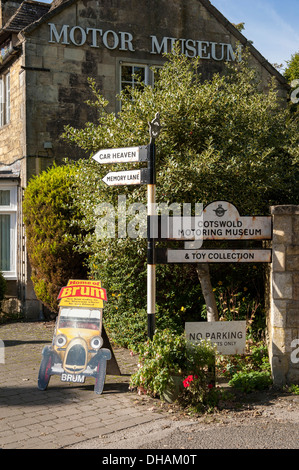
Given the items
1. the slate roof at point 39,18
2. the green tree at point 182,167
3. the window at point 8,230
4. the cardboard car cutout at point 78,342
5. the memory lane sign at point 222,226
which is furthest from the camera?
the slate roof at point 39,18

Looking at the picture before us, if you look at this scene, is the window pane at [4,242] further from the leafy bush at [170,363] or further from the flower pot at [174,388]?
the flower pot at [174,388]

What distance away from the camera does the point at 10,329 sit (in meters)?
11.3

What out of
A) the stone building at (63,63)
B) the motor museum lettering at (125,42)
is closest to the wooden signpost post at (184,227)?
the stone building at (63,63)

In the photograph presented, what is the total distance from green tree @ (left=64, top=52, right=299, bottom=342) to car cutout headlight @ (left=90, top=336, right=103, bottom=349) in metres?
1.68

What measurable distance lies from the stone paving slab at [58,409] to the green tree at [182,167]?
1353mm

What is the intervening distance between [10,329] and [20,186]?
11.3 ft

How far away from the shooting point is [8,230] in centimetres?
1345

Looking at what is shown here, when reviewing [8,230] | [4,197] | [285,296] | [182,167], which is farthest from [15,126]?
[285,296]

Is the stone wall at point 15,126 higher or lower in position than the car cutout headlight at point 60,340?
higher

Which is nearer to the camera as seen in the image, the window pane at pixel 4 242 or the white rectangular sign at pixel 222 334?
the white rectangular sign at pixel 222 334

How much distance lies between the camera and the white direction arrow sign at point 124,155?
6848 millimetres

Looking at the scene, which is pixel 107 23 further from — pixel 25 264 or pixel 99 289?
pixel 99 289

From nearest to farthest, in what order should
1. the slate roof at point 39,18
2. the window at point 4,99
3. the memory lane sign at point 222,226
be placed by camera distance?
1. the memory lane sign at point 222,226
2. the slate roof at point 39,18
3. the window at point 4,99


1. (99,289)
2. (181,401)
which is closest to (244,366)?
(181,401)
